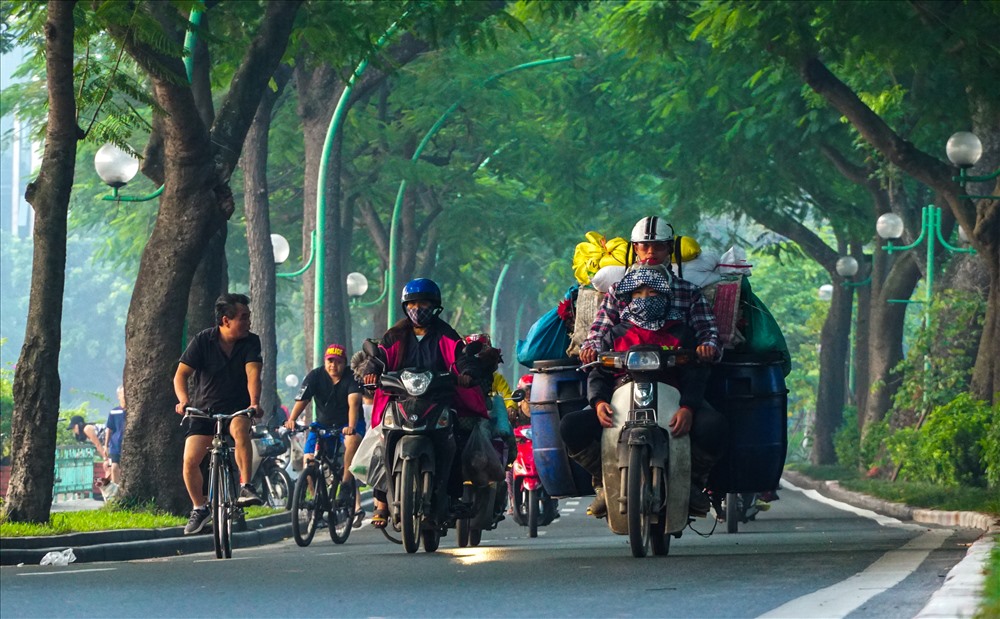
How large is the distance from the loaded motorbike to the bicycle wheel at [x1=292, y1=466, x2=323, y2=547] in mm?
1987

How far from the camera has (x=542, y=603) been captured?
8.71m

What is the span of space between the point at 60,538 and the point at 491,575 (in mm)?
4924

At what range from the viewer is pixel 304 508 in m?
15.6

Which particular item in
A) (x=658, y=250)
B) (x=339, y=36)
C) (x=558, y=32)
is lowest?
(x=658, y=250)

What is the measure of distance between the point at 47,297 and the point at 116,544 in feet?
8.71

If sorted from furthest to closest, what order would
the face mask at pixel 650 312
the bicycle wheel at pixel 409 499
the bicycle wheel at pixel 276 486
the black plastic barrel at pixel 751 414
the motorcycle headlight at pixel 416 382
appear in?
1. the bicycle wheel at pixel 276 486
2. the motorcycle headlight at pixel 416 382
3. the bicycle wheel at pixel 409 499
4. the black plastic barrel at pixel 751 414
5. the face mask at pixel 650 312

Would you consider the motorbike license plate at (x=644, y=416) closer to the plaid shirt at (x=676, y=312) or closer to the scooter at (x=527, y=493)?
the plaid shirt at (x=676, y=312)

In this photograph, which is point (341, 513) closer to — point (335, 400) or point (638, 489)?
point (335, 400)

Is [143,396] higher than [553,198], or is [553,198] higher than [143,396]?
[553,198]

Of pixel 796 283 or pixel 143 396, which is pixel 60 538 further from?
pixel 796 283

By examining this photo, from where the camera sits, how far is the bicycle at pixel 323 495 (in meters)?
15.4

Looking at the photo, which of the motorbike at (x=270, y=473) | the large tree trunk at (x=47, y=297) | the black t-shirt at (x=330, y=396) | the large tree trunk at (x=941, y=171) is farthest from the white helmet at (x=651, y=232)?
the motorbike at (x=270, y=473)

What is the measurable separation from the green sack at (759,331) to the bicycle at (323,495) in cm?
525

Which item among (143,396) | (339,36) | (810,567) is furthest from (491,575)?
(339,36)
